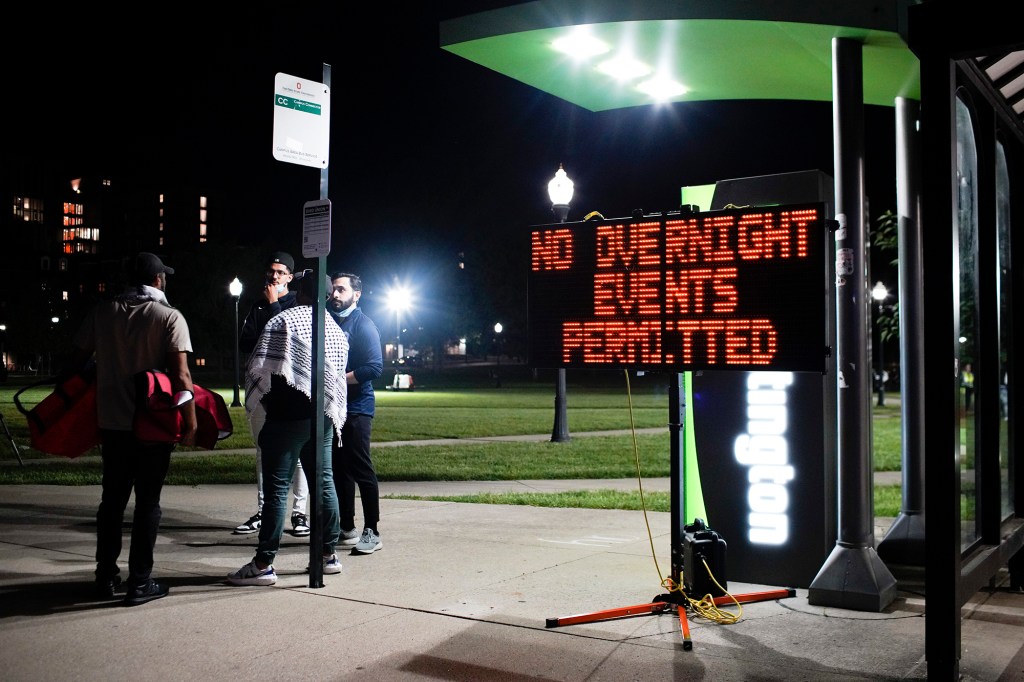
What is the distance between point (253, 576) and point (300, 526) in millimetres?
Result: 1972

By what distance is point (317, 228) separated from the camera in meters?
6.54

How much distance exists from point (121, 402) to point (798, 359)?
4147 millimetres

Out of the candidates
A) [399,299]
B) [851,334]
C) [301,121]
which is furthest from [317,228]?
[399,299]

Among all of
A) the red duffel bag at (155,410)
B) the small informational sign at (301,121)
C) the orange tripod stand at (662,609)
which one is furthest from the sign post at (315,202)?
the orange tripod stand at (662,609)

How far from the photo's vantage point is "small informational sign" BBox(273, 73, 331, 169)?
6.25 m

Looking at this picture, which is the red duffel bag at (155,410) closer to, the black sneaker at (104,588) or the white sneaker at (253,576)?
the black sneaker at (104,588)

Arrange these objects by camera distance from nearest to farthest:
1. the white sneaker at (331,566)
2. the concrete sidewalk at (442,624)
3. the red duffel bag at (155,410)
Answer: the concrete sidewalk at (442,624), the red duffel bag at (155,410), the white sneaker at (331,566)

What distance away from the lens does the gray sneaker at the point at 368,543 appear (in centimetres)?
762

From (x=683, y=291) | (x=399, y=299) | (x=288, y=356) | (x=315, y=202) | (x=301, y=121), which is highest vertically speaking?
(x=399, y=299)

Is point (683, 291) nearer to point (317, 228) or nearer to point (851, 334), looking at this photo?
point (851, 334)

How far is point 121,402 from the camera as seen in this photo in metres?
6.06

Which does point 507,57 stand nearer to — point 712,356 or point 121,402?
point 712,356

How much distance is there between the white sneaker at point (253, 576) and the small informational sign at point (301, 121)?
279 centimetres

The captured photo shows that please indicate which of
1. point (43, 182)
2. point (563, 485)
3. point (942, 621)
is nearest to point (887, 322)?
point (563, 485)
